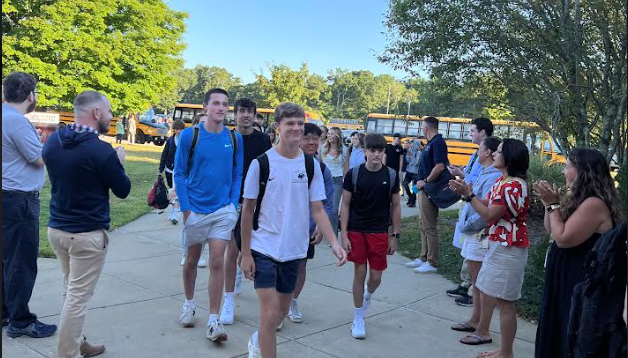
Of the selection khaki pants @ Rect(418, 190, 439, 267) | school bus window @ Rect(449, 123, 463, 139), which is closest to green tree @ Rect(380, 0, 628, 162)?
khaki pants @ Rect(418, 190, 439, 267)

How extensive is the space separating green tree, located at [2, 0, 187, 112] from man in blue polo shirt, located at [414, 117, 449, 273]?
21867mm

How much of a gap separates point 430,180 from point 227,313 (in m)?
3.28

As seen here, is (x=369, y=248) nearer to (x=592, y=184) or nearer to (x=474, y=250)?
Answer: (x=474, y=250)

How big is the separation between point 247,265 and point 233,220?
1.20 meters

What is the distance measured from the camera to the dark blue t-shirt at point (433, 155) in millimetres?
6500

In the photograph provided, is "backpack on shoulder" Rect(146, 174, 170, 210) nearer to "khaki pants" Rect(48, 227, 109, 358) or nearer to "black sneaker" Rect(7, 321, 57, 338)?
"black sneaker" Rect(7, 321, 57, 338)

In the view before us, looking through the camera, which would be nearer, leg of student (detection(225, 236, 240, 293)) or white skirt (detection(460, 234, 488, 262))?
white skirt (detection(460, 234, 488, 262))

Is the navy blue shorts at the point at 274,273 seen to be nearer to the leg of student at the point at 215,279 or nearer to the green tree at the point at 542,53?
the leg of student at the point at 215,279

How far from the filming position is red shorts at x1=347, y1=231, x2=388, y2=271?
4.55 meters

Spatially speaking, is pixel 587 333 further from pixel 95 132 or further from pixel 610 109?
pixel 610 109

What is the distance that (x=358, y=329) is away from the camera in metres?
4.45

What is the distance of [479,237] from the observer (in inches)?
168

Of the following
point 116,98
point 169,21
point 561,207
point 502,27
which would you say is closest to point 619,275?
point 561,207

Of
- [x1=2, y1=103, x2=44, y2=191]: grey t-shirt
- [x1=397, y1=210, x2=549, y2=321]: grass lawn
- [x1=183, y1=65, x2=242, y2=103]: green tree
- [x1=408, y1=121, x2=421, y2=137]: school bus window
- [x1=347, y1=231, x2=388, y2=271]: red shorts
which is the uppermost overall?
[x1=183, y1=65, x2=242, y2=103]: green tree
